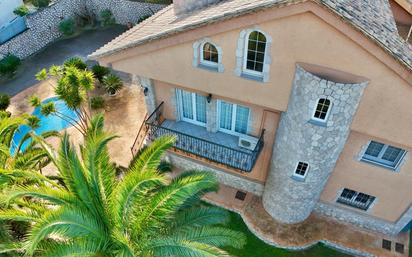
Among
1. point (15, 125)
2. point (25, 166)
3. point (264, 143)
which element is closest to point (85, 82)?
point (15, 125)

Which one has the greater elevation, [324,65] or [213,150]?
[324,65]

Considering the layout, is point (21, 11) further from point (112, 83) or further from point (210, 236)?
point (210, 236)

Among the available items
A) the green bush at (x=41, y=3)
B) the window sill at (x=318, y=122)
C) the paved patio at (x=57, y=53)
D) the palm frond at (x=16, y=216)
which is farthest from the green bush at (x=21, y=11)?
the window sill at (x=318, y=122)

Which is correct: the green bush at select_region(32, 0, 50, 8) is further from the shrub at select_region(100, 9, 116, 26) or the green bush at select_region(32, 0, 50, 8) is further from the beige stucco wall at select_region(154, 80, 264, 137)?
the beige stucco wall at select_region(154, 80, 264, 137)

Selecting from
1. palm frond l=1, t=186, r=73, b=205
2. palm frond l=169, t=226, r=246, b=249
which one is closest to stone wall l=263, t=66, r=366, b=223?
palm frond l=169, t=226, r=246, b=249

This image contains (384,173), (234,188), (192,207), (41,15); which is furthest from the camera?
(41,15)

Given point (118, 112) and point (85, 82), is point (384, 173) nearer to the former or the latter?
point (85, 82)

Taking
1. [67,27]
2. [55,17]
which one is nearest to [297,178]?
[67,27]
